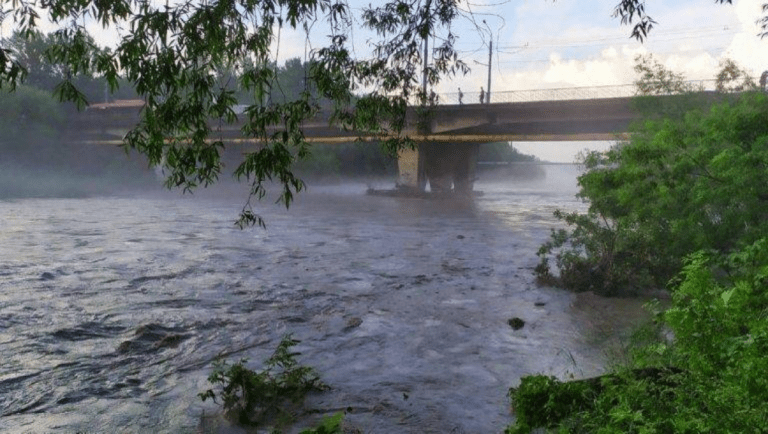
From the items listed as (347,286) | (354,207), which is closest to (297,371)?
(347,286)

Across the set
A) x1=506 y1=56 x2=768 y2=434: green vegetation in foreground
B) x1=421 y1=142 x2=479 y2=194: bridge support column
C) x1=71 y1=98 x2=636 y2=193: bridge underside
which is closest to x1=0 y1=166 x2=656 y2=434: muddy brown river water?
x1=506 y1=56 x2=768 y2=434: green vegetation in foreground

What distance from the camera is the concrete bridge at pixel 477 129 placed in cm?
4034

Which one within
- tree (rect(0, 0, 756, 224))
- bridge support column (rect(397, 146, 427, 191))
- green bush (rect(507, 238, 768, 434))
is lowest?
bridge support column (rect(397, 146, 427, 191))

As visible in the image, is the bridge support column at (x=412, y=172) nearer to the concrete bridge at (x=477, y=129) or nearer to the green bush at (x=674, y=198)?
the concrete bridge at (x=477, y=129)

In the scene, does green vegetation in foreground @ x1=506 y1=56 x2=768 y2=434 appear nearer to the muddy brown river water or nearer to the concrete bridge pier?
the muddy brown river water

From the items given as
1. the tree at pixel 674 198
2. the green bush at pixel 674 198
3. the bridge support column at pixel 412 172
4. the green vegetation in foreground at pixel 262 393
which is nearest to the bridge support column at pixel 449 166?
the bridge support column at pixel 412 172

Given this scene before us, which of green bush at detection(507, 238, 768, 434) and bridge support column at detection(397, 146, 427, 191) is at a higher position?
green bush at detection(507, 238, 768, 434)

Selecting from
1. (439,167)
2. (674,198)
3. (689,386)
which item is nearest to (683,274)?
(674,198)

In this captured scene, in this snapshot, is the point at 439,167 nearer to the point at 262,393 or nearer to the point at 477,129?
the point at 477,129

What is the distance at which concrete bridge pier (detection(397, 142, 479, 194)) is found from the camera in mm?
51781

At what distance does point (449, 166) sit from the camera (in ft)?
184

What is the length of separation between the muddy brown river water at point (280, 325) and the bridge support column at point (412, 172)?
28.3 metres

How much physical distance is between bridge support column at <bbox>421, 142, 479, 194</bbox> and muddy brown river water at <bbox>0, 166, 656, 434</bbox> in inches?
1248

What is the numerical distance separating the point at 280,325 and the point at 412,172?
135 feet
